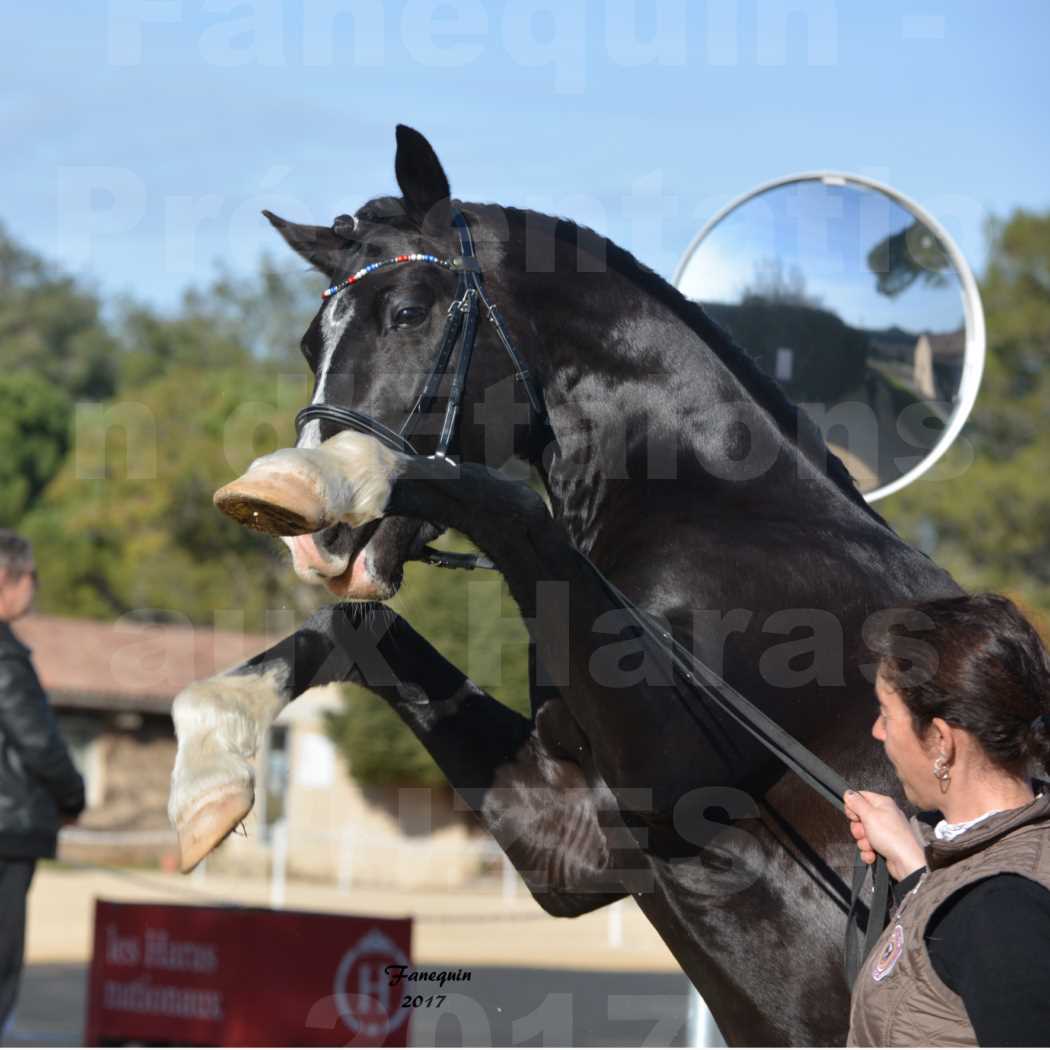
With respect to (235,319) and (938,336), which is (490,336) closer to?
(938,336)

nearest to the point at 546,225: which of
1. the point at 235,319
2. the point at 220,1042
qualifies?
the point at 220,1042

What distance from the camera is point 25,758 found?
6.23 metres

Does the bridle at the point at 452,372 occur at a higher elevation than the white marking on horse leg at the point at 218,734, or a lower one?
higher

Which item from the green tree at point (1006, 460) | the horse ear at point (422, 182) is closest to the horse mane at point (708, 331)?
the horse ear at point (422, 182)

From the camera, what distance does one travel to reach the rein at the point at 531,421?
2684mm

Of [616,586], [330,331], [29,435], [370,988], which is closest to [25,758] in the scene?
[370,988]

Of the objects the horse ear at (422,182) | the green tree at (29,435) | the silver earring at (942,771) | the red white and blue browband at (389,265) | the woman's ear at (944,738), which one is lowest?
the silver earring at (942,771)

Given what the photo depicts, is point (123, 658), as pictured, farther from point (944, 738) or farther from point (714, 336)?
point (944, 738)

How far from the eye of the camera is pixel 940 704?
6.71ft

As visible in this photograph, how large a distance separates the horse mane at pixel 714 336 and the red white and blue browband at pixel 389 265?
0.98ft

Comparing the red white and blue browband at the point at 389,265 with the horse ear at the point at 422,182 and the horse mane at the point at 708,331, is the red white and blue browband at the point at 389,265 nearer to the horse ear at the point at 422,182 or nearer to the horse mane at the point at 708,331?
the horse ear at the point at 422,182

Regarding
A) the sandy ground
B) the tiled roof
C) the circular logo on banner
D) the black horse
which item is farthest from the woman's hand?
the tiled roof

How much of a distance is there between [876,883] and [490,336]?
1417mm

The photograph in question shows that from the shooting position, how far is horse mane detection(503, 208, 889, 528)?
11.2 ft
